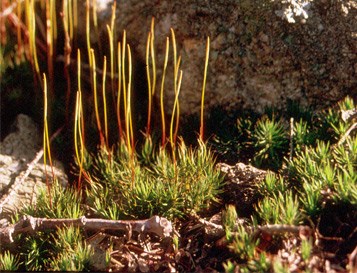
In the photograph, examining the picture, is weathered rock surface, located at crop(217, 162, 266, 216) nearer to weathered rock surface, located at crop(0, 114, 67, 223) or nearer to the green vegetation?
the green vegetation

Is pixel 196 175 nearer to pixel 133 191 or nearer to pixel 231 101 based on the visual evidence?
pixel 133 191

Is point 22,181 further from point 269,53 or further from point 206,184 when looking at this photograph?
point 269,53

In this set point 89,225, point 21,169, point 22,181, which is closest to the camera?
point 89,225

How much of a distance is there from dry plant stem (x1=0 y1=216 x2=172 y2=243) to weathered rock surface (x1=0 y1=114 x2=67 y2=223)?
0.19m

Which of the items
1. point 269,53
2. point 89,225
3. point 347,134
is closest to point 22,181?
point 89,225

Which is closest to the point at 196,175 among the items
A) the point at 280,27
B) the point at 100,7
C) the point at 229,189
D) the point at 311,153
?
the point at 229,189

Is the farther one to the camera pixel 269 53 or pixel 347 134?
pixel 269 53

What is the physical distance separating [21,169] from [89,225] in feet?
2.82

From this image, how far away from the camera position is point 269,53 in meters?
3.19

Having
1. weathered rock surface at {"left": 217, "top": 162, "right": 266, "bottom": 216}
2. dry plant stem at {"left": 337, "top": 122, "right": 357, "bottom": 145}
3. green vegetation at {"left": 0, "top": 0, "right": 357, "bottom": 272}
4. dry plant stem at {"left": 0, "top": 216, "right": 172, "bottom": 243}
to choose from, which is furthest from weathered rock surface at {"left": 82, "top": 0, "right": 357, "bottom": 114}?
dry plant stem at {"left": 0, "top": 216, "right": 172, "bottom": 243}

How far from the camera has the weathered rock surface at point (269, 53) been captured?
3.16 metres

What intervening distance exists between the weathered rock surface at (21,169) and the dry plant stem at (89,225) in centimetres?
19

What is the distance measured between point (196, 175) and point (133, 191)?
34 centimetres

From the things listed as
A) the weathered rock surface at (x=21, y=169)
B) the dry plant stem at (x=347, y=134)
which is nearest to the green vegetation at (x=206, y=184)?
the dry plant stem at (x=347, y=134)
